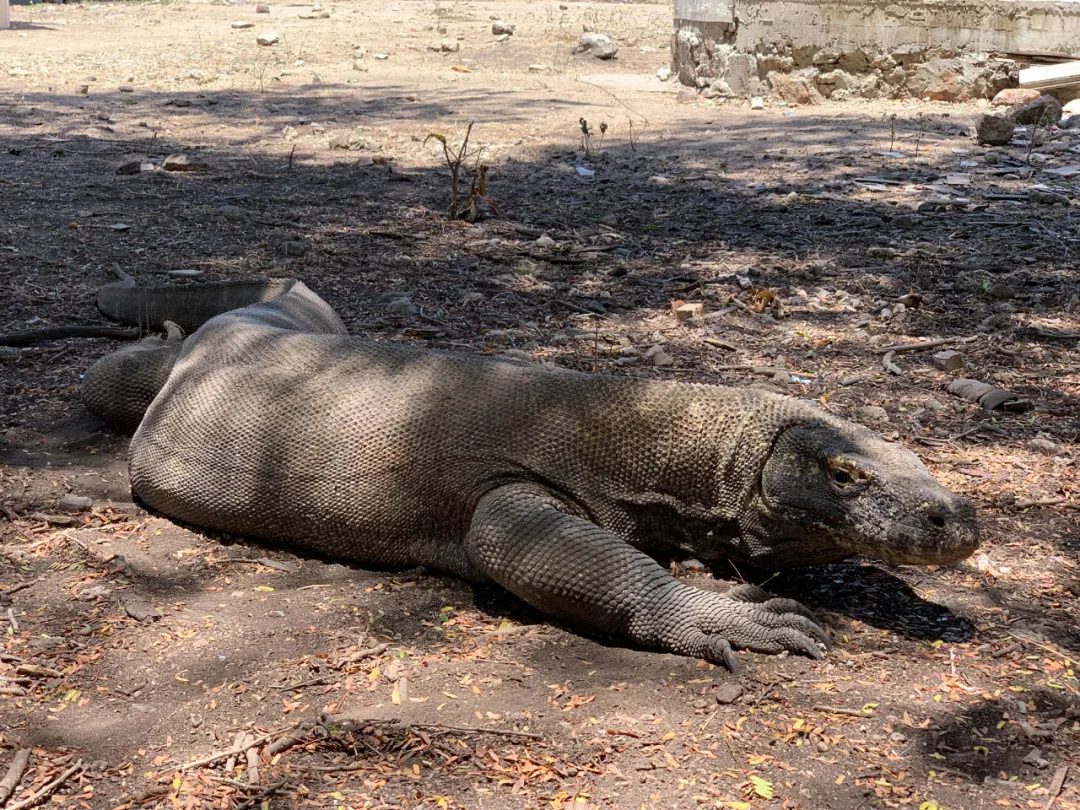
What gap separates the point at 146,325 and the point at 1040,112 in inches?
348

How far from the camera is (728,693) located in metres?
2.85

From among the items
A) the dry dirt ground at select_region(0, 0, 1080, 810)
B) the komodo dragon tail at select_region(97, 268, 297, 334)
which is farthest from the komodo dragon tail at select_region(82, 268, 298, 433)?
the dry dirt ground at select_region(0, 0, 1080, 810)

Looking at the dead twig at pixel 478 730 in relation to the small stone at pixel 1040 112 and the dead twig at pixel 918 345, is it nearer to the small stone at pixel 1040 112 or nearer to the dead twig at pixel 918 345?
the dead twig at pixel 918 345

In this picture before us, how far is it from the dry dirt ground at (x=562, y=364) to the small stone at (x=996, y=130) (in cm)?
33

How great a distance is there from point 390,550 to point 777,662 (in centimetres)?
130

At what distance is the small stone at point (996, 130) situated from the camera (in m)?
10.0

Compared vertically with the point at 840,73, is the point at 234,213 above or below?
below

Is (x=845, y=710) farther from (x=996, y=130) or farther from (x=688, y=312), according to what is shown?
(x=996, y=130)

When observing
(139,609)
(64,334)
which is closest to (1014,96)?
(64,334)

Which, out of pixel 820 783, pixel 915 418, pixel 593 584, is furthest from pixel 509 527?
pixel 915 418

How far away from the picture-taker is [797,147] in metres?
10.5

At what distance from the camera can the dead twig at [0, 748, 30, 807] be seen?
8.14 ft

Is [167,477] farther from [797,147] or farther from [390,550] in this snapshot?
[797,147]

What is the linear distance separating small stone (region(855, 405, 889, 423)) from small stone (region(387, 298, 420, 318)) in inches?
97.2
